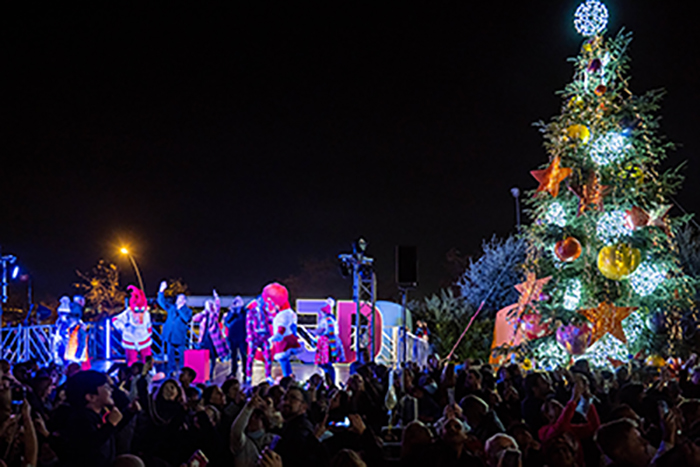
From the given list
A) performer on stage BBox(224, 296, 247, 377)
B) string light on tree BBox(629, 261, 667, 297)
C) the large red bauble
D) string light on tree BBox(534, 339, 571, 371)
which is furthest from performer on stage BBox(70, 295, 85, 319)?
string light on tree BBox(629, 261, 667, 297)

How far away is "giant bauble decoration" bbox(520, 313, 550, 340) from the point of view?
12.4 metres

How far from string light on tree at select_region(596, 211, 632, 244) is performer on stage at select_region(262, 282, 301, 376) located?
6293 millimetres

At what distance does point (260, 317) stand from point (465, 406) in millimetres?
8657

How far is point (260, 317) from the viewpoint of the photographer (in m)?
13.5

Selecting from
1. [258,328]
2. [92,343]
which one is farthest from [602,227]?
[92,343]

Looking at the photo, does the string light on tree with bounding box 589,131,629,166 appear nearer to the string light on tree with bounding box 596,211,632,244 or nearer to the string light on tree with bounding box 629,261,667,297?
the string light on tree with bounding box 596,211,632,244

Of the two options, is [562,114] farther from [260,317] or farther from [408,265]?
[260,317]

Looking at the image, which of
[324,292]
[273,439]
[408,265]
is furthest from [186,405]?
[324,292]

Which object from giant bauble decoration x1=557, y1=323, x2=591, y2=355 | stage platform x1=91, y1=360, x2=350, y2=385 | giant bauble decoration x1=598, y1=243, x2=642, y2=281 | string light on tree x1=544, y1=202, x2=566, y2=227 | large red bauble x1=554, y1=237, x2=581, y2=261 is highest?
string light on tree x1=544, y1=202, x2=566, y2=227

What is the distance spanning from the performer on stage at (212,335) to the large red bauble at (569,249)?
7.12 m

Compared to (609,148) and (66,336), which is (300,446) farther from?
(66,336)

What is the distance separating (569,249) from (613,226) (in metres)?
0.92

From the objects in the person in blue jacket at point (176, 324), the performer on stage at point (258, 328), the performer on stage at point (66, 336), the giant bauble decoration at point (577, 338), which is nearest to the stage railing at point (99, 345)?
the performer on stage at point (66, 336)

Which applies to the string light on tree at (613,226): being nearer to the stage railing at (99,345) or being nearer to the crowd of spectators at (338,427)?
the crowd of spectators at (338,427)
